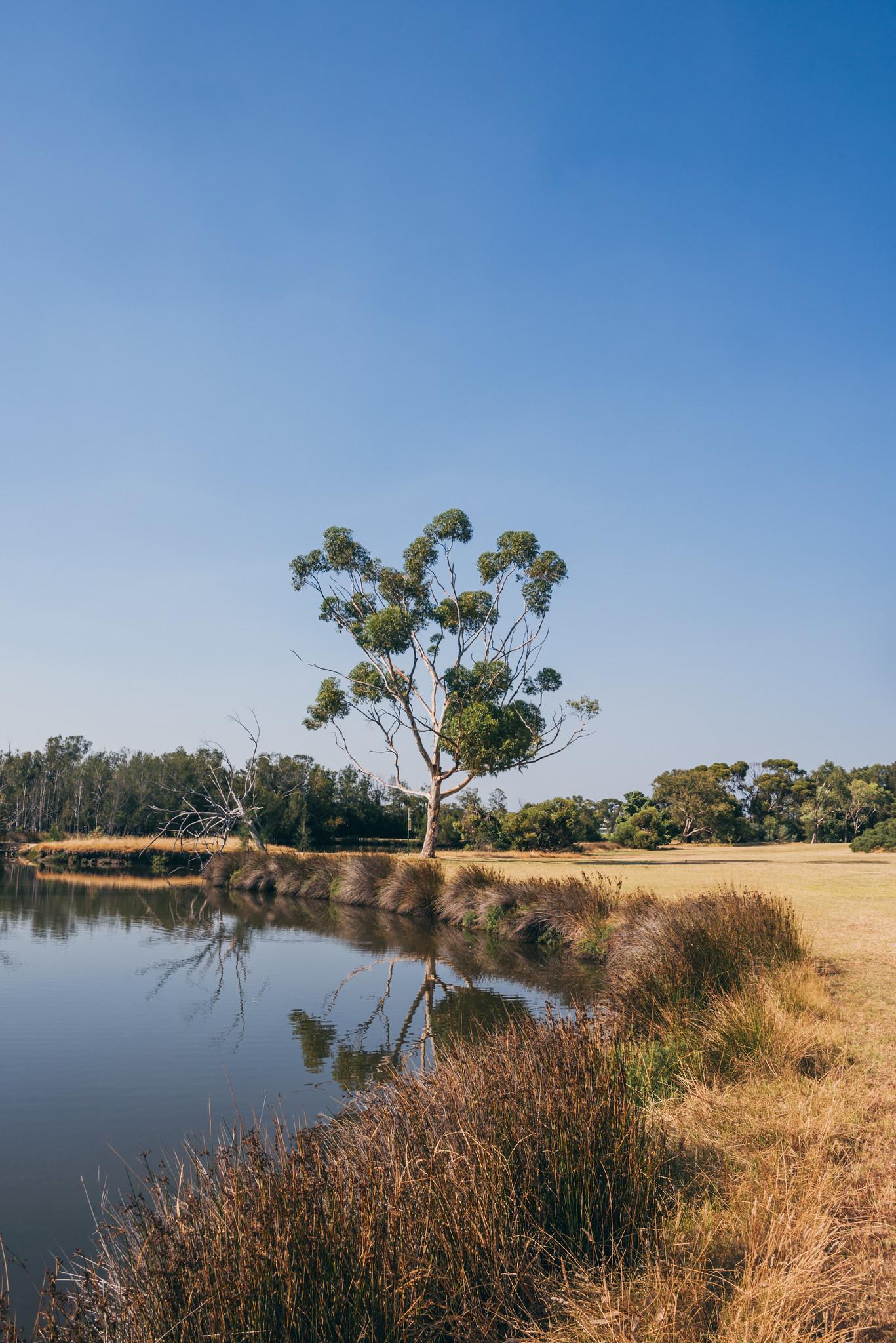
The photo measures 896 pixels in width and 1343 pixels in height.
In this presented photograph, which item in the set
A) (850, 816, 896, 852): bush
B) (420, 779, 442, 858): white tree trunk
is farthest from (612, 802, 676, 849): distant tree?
(420, 779, 442, 858): white tree trunk

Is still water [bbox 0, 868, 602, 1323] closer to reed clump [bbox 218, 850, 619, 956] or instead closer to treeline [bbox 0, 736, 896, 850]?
reed clump [bbox 218, 850, 619, 956]

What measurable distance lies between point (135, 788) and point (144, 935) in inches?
2211

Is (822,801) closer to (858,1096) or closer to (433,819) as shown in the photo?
(433,819)

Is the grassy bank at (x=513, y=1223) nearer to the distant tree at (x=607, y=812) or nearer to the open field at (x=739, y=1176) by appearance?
the open field at (x=739, y=1176)

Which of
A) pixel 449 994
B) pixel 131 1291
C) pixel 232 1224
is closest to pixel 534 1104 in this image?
pixel 232 1224

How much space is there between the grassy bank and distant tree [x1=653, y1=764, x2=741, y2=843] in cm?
5987

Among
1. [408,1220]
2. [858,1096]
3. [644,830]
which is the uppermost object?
[408,1220]

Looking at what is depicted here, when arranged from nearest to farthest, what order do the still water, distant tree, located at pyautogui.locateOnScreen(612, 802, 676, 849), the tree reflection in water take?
the still water → the tree reflection in water → distant tree, located at pyautogui.locateOnScreen(612, 802, 676, 849)

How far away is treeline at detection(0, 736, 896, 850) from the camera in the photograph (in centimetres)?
4884

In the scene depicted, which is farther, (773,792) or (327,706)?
(773,792)

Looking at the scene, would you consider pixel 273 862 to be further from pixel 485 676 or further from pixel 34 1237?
pixel 34 1237

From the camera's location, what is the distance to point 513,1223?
3.80 m

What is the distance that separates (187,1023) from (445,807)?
49162 millimetres

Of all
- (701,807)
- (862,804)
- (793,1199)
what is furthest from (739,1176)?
(862,804)
